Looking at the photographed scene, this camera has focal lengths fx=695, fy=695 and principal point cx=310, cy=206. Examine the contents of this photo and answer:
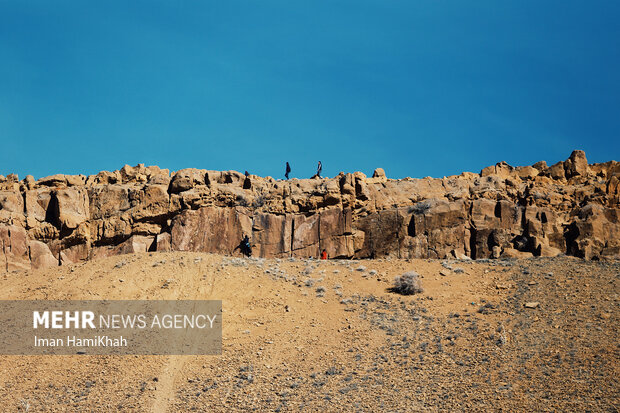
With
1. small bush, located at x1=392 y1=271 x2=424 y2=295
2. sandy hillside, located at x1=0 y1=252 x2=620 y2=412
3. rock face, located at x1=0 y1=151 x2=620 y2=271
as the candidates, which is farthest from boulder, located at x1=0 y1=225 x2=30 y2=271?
small bush, located at x1=392 y1=271 x2=424 y2=295

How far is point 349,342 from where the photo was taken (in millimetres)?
28938

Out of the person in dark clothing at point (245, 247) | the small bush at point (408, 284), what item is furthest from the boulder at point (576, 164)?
the person in dark clothing at point (245, 247)

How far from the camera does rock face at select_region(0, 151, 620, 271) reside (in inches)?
1522

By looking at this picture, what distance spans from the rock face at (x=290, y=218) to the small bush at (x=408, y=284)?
195 inches

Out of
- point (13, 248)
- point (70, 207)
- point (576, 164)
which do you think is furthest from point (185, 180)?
point (576, 164)

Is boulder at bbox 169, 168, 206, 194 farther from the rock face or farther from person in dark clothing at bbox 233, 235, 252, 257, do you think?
person in dark clothing at bbox 233, 235, 252, 257

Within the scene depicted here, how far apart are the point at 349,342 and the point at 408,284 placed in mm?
5964

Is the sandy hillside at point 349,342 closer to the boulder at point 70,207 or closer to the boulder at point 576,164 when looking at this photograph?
the boulder at point 70,207

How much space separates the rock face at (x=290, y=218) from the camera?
38.7m

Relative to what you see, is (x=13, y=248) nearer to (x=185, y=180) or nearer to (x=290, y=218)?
(x=185, y=180)

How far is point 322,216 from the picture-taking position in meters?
40.6

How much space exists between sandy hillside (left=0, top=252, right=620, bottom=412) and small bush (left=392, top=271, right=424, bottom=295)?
46 centimetres

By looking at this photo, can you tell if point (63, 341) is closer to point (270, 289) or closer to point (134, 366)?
point (134, 366)

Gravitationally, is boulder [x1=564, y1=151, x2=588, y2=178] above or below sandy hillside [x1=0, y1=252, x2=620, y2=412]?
above
